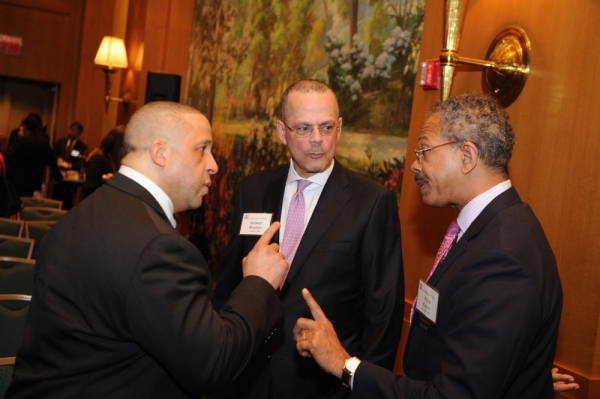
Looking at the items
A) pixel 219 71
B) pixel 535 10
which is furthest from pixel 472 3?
pixel 219 71

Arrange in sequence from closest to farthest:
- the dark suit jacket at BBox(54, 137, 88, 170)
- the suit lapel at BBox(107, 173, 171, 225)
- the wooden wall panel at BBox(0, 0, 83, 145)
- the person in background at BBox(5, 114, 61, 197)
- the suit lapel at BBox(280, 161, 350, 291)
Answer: the suit lapel at BBox(107, 173, 171, 225), the suit lapel at BBox(280, 161, 350, 291), the person in background at BBox(5, 114, 61, 197), the dark suit jacket at BBox(54, 137, 88, 170), the wooden wall panel at BBox(0, 0, 83, 145)

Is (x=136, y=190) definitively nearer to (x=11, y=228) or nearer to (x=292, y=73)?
(x=292, y=73)

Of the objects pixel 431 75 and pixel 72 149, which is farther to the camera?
pixel 72 149

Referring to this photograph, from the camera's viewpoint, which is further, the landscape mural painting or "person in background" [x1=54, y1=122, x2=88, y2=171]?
"person in background" [x1=54, y1=122, x2=88, y2=171]

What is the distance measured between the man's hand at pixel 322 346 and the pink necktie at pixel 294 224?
1.94 feet

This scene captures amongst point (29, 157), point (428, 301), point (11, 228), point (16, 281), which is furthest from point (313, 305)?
point (29, 157)

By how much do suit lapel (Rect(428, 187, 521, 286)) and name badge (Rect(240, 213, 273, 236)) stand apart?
2.85 ft

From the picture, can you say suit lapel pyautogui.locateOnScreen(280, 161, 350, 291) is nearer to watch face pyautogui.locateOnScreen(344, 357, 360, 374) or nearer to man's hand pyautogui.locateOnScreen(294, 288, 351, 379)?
man's hand pyautogui.locateOnScreen(294, 288, 351, 379)

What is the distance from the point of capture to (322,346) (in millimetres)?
1770

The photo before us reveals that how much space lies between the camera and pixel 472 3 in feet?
9.75

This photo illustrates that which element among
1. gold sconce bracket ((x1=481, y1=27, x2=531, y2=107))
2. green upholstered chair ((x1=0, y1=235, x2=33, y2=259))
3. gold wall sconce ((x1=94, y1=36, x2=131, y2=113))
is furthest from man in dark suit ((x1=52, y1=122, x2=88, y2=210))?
gold sconce bracket ((x1=481, y1=27, x2=531, y2=107))

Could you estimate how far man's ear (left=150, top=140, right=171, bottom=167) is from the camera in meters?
1.71

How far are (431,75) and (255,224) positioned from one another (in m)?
1.33

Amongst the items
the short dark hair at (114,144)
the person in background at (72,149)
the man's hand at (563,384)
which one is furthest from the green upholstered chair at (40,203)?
the man's hand at (563,384)
